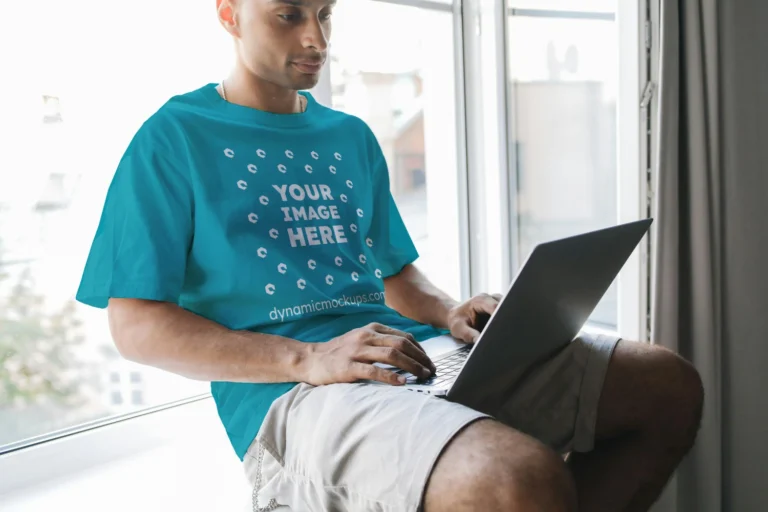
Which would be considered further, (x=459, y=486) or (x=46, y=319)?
(x=46, y=319)

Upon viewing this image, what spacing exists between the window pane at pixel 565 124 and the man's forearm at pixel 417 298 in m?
0.96

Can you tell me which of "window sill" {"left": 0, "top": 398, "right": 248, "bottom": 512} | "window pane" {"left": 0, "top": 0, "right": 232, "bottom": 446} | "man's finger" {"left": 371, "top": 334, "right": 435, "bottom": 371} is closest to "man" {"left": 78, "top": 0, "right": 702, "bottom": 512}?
"man's finger" {"left": 371, "top": 334, "right": 435, "bottom": 371}

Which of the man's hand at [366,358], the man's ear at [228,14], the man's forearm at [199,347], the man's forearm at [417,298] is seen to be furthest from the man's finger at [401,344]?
the man's ear at [228,14]

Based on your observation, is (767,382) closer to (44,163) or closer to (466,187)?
(466,187)

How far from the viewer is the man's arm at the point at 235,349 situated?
3.15 feet

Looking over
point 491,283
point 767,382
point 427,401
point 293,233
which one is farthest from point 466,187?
point 427,401

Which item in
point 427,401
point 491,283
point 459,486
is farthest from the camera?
point 491,283

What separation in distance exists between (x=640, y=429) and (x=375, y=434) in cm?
53

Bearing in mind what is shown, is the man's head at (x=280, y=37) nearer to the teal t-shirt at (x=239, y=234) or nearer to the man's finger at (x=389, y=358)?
the teal t-shirt at (x=239, y=234)

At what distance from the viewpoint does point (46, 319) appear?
1.57 metres

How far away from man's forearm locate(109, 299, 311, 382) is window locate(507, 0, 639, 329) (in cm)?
135

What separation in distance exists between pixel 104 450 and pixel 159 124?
2.83 feet

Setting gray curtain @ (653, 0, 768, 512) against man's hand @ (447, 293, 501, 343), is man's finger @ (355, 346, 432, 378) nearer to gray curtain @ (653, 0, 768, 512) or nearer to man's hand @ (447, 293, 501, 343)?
man's hand @ (447, 293, 501, 343)

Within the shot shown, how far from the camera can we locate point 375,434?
33.0 inches
